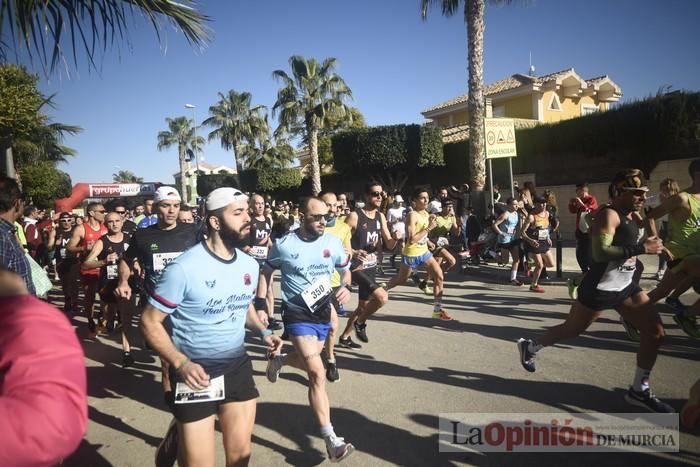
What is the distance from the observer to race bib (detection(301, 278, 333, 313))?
11.5ft

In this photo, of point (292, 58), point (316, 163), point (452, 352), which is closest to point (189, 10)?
point (452, 352)

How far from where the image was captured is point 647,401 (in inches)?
136

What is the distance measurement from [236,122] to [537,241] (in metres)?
30.4

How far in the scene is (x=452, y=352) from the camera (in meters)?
5.11

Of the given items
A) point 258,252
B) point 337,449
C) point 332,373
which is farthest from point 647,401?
point 258,252

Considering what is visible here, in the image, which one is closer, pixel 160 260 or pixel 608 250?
pixel 608 250

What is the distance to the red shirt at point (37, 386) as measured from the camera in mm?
850

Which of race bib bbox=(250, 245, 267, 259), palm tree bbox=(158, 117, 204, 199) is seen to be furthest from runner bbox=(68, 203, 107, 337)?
palm tree bbox=(158, 117, 204, 199)

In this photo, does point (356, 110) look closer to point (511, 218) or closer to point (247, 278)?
point (511, 218)

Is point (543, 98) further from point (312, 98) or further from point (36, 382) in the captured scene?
point (36, 382)

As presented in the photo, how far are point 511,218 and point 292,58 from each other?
19.6 m

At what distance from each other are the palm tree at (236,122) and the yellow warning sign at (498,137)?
26.5 m

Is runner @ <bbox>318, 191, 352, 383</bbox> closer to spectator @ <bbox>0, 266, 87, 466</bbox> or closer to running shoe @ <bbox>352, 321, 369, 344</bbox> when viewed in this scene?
running shoe @ <bbox>352, 321, 369, 344</bbox>

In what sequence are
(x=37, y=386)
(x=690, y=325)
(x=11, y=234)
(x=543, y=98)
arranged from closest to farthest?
1. (x=37, y=386)
2. (x=11, y=234)
3. (x=690, y=325)
4. (x=543, y=98)
